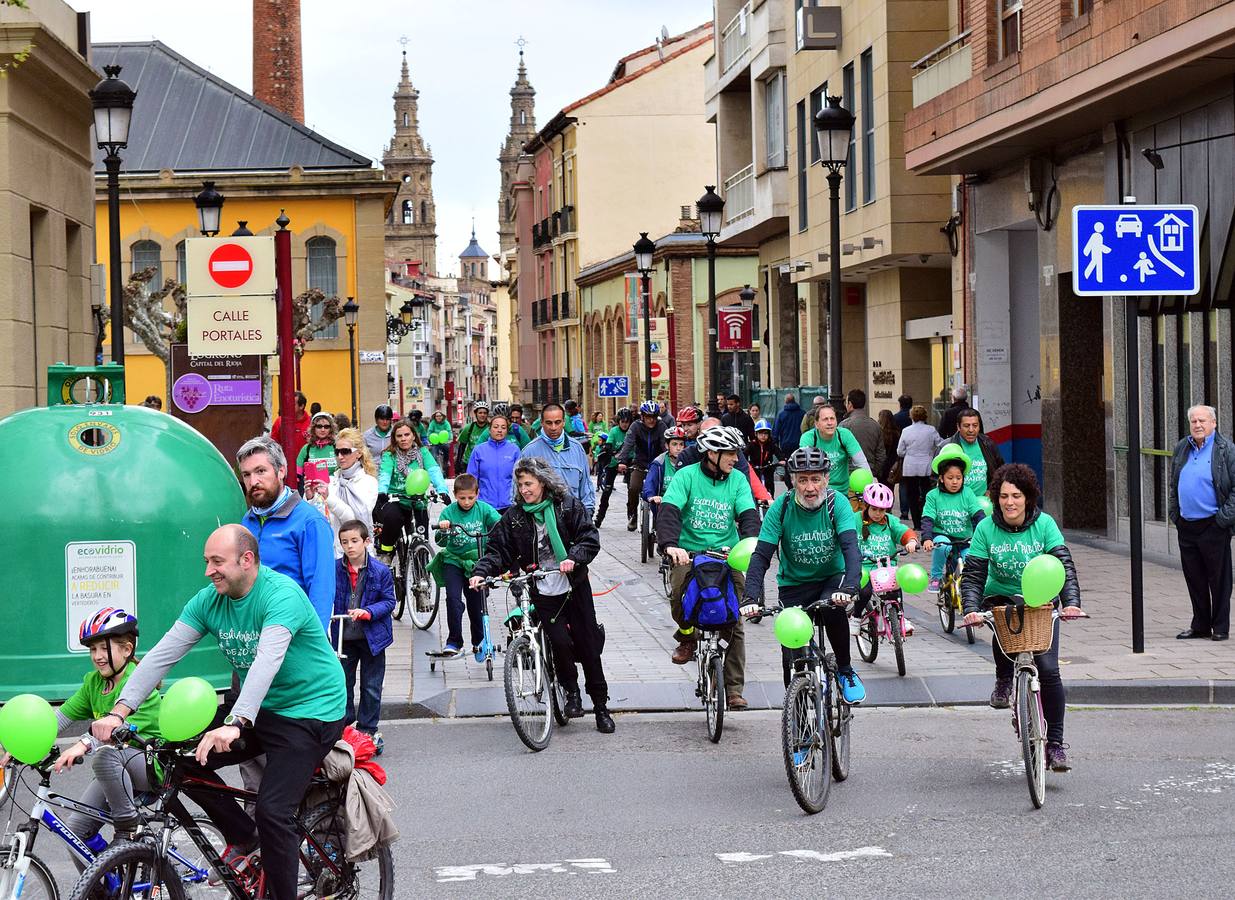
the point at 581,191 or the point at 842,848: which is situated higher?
the point at 581,191

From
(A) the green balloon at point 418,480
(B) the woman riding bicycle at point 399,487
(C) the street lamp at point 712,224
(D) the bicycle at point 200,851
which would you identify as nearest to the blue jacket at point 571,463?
(A) the green balloon at point 418,480

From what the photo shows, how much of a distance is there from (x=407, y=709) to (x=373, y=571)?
1659mm

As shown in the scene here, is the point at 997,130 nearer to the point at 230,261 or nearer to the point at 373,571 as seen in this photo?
the point at 230,261

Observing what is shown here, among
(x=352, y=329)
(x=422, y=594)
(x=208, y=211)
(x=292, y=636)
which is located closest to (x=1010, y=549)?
(x=292, y=636)

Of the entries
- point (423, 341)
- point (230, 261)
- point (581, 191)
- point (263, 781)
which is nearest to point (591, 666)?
point (263, 781)

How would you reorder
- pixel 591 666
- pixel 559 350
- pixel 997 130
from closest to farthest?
pixel 591 666
pixel 997 130
pixel 559 350

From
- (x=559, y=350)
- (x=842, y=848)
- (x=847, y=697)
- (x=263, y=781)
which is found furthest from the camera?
(x=559, y=350)

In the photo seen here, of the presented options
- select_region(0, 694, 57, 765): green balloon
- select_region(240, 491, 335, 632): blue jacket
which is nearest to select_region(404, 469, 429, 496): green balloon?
select_region(240, 491, 335, 632): blue jacket

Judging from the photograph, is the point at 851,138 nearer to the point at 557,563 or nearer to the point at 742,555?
the point at 557,563

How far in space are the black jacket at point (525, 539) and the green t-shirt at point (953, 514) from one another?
12.0 feet

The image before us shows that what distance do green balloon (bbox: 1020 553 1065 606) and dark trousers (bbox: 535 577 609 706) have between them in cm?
317

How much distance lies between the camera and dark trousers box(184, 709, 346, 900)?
5.84m

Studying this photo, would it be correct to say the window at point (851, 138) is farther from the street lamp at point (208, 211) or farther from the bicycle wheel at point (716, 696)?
the bicycle wheel at point (716, 696)

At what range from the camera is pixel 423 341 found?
162625mm
